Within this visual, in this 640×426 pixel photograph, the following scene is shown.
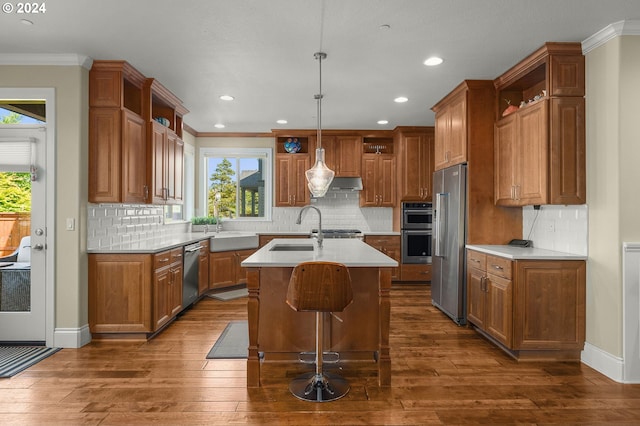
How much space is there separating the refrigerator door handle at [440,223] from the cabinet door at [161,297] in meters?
3.18

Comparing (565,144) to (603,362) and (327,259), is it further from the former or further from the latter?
(327,259)

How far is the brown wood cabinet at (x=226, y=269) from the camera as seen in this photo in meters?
5.74

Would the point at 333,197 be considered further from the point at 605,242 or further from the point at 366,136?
the point at 605,242

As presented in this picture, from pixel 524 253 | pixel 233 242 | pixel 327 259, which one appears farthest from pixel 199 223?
pixel 524 253

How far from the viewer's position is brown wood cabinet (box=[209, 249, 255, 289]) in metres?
5.74

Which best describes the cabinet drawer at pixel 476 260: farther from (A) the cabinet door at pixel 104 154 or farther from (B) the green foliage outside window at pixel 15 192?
(B) the green foliage outside window at pixel 15 192

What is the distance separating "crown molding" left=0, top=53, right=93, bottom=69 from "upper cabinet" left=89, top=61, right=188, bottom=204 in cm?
16

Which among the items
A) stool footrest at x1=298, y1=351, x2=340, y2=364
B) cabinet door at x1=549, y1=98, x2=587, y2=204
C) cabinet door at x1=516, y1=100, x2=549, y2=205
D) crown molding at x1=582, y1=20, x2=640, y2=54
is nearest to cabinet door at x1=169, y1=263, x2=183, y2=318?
stool footrest at x1=298, y1=351, x2=340, y2=364

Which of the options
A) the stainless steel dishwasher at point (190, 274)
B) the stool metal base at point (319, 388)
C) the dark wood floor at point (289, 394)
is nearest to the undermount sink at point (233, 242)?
the stainless steel dishwasher at point (190, 274)

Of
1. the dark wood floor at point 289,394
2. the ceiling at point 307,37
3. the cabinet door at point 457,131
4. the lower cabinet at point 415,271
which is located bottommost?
the dark wood floor at point 289,394

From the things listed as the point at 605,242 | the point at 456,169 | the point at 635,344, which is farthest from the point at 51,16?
the point at 635,344

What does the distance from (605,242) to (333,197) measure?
451 cm

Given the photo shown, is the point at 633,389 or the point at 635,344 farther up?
the point at 635,344

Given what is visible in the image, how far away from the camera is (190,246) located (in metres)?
4.96
